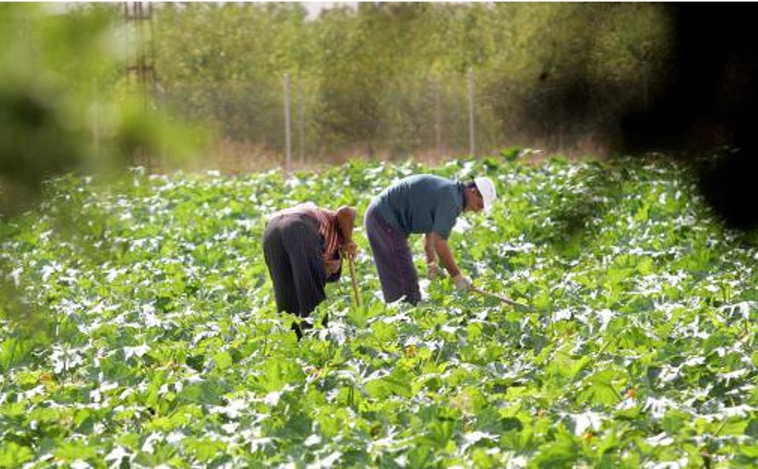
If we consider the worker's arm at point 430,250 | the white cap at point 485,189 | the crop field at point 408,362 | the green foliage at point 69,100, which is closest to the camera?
the green foliage at point 69,100

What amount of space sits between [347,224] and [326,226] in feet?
0.46

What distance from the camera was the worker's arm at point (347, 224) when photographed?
10.8 meters

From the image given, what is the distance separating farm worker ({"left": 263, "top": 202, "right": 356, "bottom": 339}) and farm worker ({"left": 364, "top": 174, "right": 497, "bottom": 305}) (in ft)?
2.04

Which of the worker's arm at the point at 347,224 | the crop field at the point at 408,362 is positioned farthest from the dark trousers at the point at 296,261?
the crop field at the point at 408,362

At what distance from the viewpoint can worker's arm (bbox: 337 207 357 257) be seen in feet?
35.5

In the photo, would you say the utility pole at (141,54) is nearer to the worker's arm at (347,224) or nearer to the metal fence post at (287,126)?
the worker's arm at (347,224)

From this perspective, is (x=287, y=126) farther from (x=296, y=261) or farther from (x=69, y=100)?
(x=69, y=100)

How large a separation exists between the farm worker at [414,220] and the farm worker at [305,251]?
2.04ft

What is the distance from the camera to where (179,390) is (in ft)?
24.7

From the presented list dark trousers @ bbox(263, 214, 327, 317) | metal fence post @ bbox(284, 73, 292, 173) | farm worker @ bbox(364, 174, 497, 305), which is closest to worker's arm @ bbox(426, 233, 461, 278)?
farm worker @ bbox(364, 174, 497, 305)

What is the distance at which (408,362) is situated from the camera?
26.1ft

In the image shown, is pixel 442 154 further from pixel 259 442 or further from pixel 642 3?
pixel 642 3

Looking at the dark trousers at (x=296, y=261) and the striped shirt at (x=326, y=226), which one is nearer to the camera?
the dark trousers at (x=296, y=261)

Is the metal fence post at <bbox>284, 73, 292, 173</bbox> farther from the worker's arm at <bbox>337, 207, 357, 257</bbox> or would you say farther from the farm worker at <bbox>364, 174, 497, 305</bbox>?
the worker's arm at <bbox>337, 207, 357, 257</bbox>
